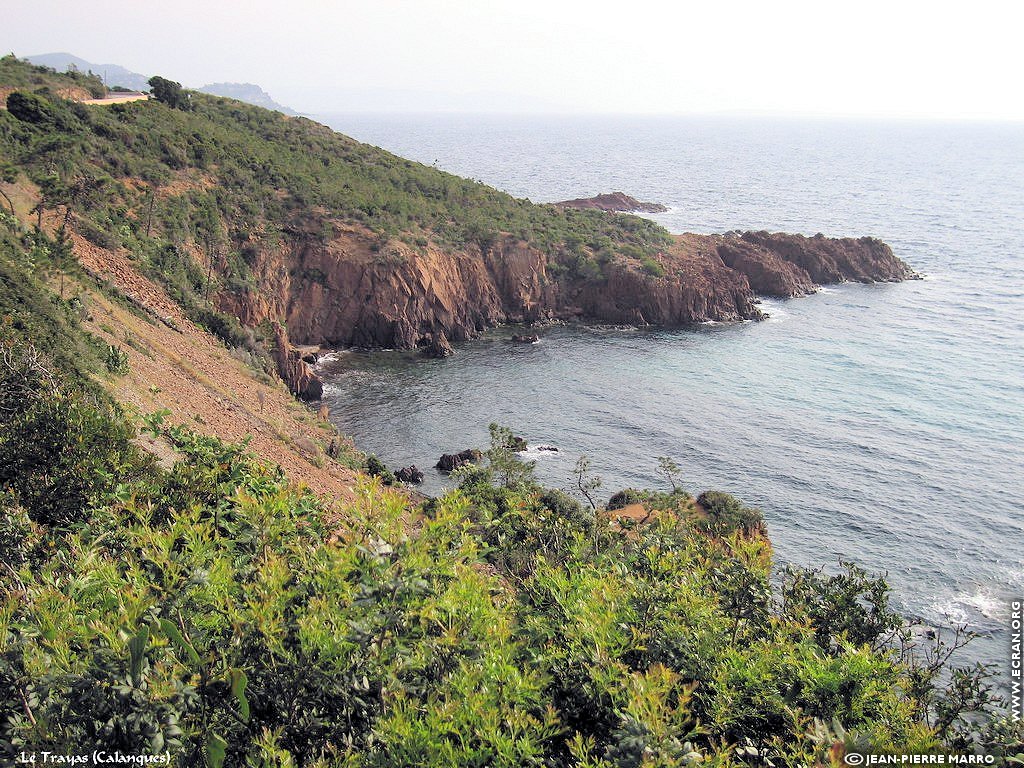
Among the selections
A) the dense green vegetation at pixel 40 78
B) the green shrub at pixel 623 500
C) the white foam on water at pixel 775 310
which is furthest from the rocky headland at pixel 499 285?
the dense green vegetation at pixel 40 78

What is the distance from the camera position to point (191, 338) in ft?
113

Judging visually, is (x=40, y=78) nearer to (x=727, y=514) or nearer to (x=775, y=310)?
(x=727, y=514)

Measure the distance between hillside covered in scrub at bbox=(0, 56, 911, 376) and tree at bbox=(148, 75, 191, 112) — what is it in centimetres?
15

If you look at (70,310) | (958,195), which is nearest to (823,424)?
(70,310)

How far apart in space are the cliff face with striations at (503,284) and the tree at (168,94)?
23.0 meters

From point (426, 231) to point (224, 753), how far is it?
58.0 m

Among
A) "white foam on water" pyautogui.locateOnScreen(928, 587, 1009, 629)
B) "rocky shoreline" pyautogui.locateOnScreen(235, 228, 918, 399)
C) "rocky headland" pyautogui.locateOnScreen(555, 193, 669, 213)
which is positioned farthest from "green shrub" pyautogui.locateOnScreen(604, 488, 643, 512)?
"rocky headland" pyautogui.locateOnScreen(555, 193, 669, 213)

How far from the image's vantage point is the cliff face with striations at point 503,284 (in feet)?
177

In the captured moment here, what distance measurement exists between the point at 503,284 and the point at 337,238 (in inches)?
605

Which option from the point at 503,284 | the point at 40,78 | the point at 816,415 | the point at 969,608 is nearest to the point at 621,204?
the point at 503,284

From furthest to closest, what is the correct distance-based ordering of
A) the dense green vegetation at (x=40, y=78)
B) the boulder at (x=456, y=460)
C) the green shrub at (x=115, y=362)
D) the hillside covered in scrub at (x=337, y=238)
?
the dense green vegetation at (x=40, y=78) < the hillside covered in scrub at (x=337, y=238) < the boulder at (x=456, y=460) < the green shrub at (x=115, y=362)

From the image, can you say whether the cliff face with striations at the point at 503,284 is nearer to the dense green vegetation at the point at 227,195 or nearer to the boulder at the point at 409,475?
the dense green vegetation at the point at 227,195

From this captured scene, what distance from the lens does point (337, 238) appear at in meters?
56.4

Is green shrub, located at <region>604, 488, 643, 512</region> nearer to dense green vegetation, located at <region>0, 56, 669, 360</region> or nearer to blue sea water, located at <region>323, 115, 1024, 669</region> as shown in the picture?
blue sea water, located at <region>323, 115, 1024, 669</region>
